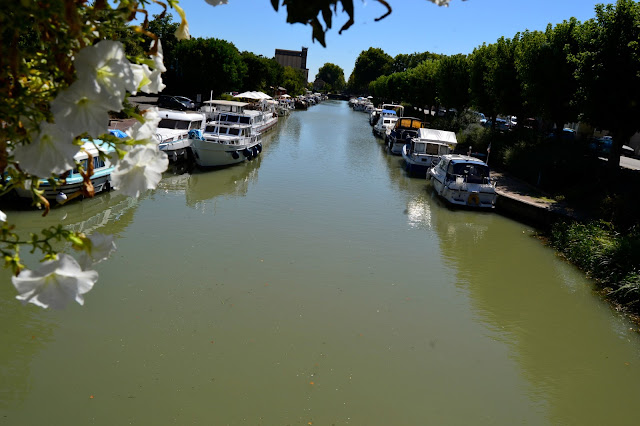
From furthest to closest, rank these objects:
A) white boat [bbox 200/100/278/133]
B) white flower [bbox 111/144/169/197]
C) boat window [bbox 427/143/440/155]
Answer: boat window [bbox 427/143/440/155], white boat [bbox 200/100/278/133], white flower [bbox 111/144/169/197]

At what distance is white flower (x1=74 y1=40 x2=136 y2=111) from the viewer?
1817 millimetres

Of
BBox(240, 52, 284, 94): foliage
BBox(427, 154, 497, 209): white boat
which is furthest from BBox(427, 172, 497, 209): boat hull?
BBox(240, 52, 284, 94): foliage

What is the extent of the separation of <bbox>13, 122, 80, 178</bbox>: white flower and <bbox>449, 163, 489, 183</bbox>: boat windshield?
17704mm

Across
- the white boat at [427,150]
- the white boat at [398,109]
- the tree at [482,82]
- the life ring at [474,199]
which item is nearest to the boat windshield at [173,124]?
the white boat at [427,150]

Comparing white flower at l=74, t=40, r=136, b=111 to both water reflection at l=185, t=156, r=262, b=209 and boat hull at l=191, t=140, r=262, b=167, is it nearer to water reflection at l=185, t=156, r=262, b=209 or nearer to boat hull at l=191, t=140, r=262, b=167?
water reflection at l=185, t=156, r=262, b=209

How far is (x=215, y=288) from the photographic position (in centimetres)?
1027

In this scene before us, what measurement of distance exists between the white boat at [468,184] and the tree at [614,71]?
369cm

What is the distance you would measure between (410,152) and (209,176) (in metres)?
10.1

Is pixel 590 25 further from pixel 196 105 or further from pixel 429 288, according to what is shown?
pixel 196 105

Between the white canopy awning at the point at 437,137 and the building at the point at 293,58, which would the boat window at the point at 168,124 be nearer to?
the white canopy awning at the point at 437,137

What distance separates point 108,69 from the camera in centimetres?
187

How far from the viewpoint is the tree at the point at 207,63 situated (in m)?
43.9

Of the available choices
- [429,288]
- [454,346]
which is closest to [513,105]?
[429,288]

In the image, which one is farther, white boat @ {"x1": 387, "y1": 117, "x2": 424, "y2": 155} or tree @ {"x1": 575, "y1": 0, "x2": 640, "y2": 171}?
white boat @ {"x1": 387, "y1": 117, "x2": 424, "y2": 155}
